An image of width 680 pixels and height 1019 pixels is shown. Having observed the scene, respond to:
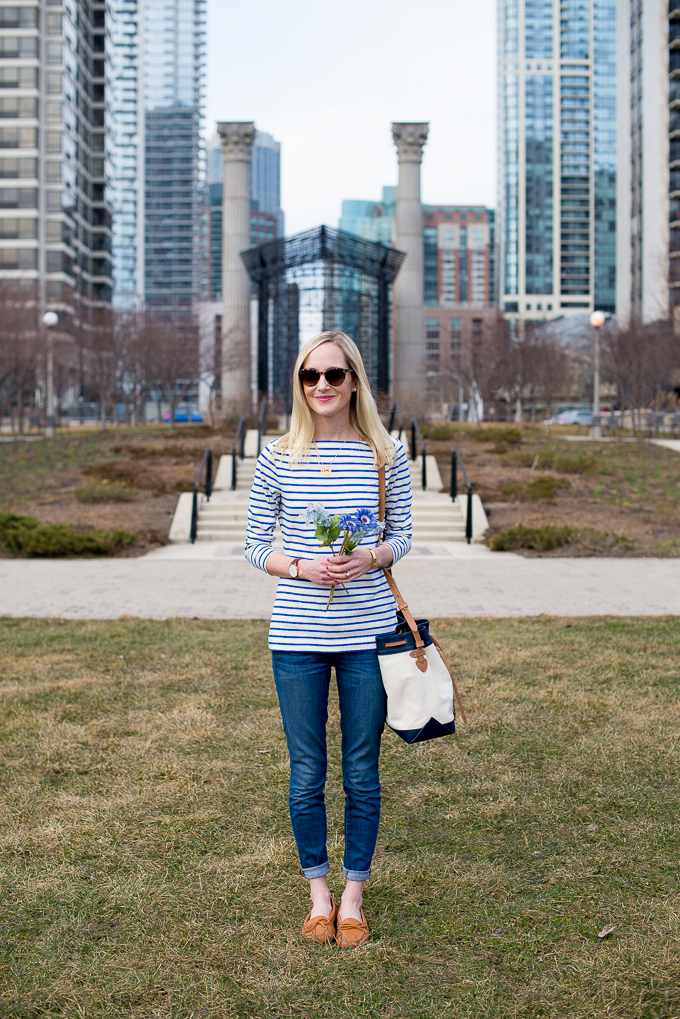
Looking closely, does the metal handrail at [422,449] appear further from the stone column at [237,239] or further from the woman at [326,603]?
the woman at [326,603]

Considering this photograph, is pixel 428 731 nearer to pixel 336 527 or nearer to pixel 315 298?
pixel 336 527

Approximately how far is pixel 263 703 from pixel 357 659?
9.87ft

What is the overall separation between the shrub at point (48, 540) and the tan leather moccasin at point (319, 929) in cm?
1035

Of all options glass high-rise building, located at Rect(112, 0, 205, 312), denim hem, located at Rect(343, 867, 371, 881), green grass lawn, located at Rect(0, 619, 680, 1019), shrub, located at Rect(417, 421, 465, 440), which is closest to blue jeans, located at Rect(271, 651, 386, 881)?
denim hem, located at Rect(343, 867, 371, 881)

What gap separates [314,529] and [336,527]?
165 mm

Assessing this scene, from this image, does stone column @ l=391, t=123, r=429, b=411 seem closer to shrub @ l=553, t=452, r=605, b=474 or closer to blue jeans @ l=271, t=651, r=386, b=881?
shrub @ l=553, t=452, r=605, b=474

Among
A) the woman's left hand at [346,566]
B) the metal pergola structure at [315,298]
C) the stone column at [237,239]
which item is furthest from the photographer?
the stone column at [237,239]

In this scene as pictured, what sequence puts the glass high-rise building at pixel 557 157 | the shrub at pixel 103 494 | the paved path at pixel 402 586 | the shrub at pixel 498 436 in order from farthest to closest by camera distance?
the glass high-rise building at pixel 557 157, the shrub at pixel 498 436, the shrub at pixel 103 494, the paved path at pixel 402 586

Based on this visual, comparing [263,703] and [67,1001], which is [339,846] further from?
[263,703]

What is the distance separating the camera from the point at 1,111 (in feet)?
265

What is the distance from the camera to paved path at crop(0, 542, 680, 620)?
907 centimetres

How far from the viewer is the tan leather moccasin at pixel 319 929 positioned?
10.1 ft

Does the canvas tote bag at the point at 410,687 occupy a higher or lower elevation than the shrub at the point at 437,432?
lower

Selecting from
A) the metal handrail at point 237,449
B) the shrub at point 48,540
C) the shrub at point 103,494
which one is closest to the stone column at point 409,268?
the metal handrail at point 237,449
